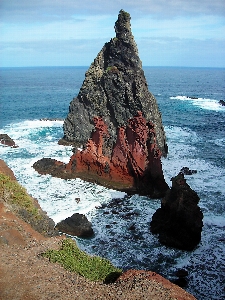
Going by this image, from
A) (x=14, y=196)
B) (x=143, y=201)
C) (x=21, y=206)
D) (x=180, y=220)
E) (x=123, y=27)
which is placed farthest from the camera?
(x=123, y=27)

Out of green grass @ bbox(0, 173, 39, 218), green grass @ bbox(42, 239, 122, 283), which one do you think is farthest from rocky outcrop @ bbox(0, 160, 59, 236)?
green grass @ bbox(42, 239, 122, 283)

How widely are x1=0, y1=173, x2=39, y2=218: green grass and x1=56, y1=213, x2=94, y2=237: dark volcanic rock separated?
18.0 ft

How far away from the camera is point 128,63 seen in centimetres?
3794

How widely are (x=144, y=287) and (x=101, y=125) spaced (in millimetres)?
23822

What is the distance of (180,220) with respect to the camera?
2462 cm

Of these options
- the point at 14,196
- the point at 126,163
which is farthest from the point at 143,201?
the point at 14,196

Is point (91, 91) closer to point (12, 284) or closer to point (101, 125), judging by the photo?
point (101, 125)

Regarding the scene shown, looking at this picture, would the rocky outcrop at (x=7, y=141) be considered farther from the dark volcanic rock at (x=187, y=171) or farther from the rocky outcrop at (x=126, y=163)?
the dark volcanic rock at (x=187, y=171)

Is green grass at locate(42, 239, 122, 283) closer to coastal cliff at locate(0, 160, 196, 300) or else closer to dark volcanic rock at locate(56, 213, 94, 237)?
coastal cliff at locate(0, 160, 196, 300)

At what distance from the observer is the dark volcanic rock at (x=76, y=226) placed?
25.2m

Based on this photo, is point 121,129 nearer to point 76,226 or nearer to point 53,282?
point 76,226

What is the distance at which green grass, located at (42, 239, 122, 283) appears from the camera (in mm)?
14148

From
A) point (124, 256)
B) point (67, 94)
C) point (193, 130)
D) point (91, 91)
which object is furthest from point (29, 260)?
point (67, 94)

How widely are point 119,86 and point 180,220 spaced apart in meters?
17.6
